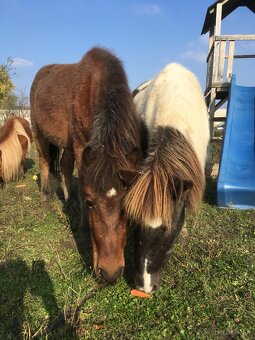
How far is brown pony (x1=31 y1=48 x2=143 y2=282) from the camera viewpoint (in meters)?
2.63

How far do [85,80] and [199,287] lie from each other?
2563 millimetres

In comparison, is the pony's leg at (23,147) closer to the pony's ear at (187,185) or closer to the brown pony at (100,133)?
the brown pony at (100,133)

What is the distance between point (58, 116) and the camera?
15.1 ft

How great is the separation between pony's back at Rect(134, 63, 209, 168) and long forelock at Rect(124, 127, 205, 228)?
0.40m

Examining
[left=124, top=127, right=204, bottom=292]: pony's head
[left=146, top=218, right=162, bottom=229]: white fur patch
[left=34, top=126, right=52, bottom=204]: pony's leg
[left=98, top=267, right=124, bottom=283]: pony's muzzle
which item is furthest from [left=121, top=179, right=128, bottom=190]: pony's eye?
[left=34, top=126, right=52, bottom=204]: pony's leg

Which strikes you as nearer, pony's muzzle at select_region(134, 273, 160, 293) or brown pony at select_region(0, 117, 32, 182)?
pony's muzzle at select_region(134, 273, 160, 293)

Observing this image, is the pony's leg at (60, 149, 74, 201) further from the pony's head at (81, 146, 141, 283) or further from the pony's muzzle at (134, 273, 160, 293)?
the pony's muzzle at (134, 273, 160, 293)

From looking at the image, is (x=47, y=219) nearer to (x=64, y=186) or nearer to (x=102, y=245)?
(x=64, y=186)

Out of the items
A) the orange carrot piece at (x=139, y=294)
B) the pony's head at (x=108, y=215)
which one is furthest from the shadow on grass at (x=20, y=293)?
the orange carrot piece at (x=139, y=294)

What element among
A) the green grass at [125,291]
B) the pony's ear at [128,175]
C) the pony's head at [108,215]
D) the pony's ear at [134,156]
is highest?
the pony's ear at [134,156]

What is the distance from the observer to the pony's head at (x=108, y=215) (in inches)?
103

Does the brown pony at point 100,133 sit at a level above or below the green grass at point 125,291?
above

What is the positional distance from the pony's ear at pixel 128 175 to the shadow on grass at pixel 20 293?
3.84 feet

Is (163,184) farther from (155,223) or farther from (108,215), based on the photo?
(108,215)
